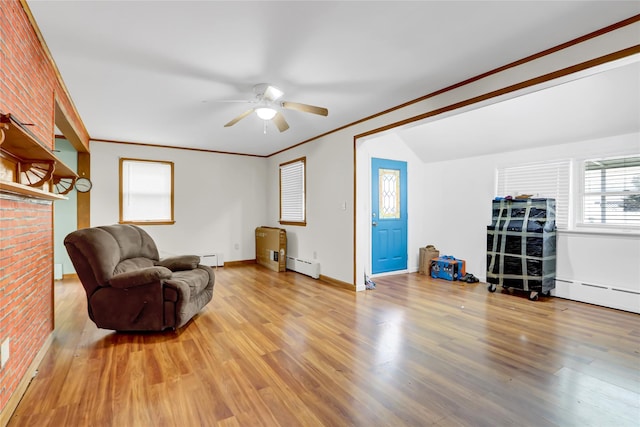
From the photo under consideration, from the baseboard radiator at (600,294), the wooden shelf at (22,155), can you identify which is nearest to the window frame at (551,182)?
the baseboard radiator at (600,294)

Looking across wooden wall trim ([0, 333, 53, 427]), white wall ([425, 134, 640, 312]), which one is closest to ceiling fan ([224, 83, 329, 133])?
wooden wall trim ([0, 333, 53, 427])

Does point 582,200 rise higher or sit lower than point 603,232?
higher

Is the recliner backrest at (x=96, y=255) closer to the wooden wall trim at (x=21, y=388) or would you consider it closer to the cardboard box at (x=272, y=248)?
the wooden wall trim at (x=21, y=388)

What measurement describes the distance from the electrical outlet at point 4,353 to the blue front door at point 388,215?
14.6 ft

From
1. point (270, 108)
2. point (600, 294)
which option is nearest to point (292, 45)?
point (270, 108)

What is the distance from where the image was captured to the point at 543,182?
446 centimetres

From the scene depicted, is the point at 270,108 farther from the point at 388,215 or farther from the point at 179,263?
the point at 388,215

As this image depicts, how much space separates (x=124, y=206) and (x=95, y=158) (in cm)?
93

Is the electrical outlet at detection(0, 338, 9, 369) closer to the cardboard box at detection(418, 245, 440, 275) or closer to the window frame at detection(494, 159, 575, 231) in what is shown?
the cardboard box at detection(418, 245, 440, 275)

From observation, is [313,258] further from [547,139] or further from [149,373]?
[547,139]

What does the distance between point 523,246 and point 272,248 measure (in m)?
4.15

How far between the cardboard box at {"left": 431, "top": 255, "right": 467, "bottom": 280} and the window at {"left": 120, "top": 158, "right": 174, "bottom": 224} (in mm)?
4919

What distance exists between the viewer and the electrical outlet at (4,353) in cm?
163

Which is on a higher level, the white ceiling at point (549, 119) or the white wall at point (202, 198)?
the white ceiling at point (549, 119)
